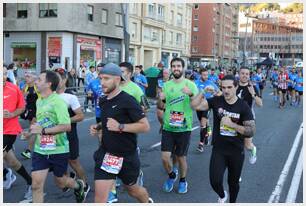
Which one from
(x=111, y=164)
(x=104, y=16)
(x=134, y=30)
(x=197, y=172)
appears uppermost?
(x=104, y=16)

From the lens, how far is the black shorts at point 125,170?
4.60 meters

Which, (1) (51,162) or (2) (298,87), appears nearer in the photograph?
(1) (51,162)

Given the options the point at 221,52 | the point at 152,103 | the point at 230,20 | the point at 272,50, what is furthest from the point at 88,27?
the point at 272,50

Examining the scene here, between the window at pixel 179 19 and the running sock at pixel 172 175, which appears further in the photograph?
the window at pixel 179 19

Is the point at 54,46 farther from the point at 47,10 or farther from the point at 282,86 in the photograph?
the point at 282,86

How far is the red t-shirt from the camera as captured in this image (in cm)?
618

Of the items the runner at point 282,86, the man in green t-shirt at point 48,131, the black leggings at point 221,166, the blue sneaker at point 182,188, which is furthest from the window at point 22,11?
the black leggings at point 221,166

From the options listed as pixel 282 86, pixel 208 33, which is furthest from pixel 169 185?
pixel 208 33

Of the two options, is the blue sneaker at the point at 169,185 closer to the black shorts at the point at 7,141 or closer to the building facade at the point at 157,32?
the black shorts at the point at 7,141

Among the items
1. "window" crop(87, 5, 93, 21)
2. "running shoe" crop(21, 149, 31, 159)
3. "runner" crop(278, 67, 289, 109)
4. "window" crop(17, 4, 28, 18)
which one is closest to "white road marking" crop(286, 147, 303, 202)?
"running shoe" crop(21, 149, 31, 159)

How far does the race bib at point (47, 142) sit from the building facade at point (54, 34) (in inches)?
1151

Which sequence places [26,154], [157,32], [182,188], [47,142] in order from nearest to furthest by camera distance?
[47,142], [182,188], [26,154], [157,32]

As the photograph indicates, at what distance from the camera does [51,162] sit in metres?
5.14

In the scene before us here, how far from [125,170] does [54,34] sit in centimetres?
3102
